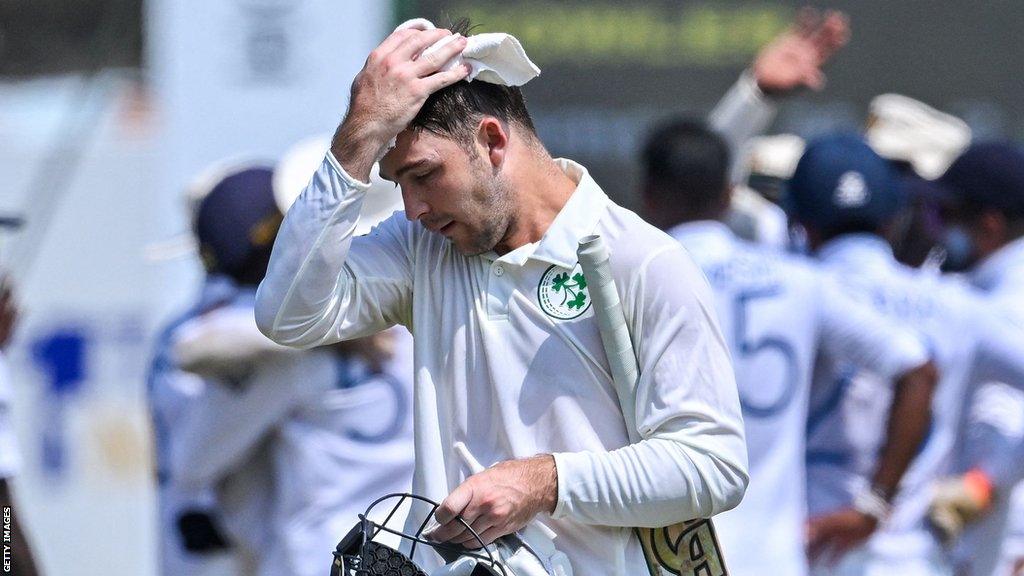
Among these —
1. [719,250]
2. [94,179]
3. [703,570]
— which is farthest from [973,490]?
[94,179]

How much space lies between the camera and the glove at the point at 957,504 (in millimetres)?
4512

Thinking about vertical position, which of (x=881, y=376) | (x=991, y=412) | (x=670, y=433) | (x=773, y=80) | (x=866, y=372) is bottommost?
(x=991, y=412)

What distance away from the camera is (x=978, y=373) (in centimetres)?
455

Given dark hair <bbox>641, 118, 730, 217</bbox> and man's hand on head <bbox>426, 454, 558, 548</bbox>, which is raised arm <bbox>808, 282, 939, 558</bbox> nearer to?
dark hair <bbox>641, 118, 730, 217</bbox>

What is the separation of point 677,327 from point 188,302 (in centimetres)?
432

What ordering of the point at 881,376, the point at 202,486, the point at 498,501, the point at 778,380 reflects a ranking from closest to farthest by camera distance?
1. the point at 498,501
2. the point at 202,486
3. the point at 778,380
4. the point at 881,376

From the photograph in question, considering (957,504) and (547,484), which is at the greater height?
(547,484)

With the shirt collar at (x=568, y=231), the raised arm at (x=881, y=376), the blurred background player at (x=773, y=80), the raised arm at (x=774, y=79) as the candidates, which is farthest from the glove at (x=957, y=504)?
the shirt collar at (x=568, y=231)

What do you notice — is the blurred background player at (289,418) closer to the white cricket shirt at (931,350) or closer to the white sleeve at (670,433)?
the white cricket shirt at (931,350)

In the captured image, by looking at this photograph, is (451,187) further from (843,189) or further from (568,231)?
(843,189)

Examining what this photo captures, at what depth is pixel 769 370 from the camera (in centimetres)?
409

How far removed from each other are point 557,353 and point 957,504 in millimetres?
2577

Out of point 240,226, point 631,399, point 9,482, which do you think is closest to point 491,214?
point 631,399

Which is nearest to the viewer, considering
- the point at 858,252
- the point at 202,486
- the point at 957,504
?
the point at 202,486
